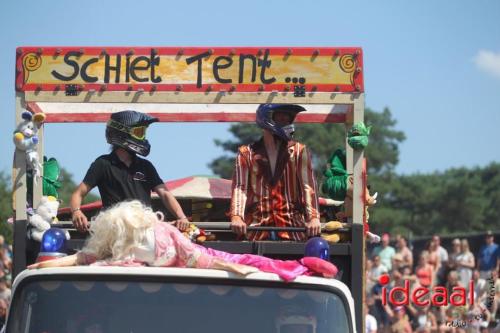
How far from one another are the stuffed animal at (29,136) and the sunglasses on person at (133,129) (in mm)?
474

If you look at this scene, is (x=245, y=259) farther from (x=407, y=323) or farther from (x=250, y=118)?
(x=407, y=323)

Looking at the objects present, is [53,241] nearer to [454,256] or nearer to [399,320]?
[399,320]

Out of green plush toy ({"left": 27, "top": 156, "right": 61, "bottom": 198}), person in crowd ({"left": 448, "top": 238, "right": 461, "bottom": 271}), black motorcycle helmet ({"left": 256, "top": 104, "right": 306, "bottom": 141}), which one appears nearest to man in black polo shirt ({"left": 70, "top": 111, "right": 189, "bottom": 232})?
green plush toy ({"left": 27, "top": 156, "right": 61, "bottom": 198})

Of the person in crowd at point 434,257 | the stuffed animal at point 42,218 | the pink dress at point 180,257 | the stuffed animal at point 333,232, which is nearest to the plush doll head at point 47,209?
the stuffed animal at point 42,218

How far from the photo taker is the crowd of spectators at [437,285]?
44.4ft

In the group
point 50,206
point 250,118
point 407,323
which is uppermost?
point 250,118

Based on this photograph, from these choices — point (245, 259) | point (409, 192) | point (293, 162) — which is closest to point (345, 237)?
point (293, 162)

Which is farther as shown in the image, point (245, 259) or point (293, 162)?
point (293, 162)

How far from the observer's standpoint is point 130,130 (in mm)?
7078

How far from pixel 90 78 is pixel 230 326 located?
242cm

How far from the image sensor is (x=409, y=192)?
248ft

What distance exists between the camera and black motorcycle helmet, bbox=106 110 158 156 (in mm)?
7074

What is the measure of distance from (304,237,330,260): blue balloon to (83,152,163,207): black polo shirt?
1.45 meters

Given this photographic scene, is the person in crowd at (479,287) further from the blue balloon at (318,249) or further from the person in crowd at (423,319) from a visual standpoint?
the blue balloon at (318,249)
